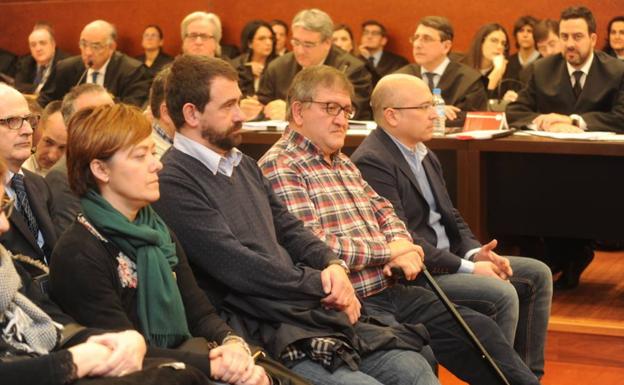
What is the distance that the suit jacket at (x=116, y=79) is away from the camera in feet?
27.2

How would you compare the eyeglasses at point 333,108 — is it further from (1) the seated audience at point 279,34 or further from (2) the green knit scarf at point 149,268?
(1) the seated audience at point 279,34

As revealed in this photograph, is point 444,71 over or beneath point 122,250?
beneath

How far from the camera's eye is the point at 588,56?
604 cm

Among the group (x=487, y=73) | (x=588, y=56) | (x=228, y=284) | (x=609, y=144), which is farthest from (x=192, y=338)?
(x=487, y=73)

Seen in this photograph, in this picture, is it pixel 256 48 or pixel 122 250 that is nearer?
pixel 122 250

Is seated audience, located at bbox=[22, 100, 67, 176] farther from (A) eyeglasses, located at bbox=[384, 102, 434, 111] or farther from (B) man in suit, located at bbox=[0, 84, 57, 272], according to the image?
(A) eyeglasses, located at bbox=[384, 102, 434, 111]

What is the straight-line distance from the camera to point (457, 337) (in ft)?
11.2

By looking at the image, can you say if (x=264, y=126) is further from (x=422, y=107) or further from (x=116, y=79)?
(x=116, y=79)

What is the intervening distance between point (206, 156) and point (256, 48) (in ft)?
20.1

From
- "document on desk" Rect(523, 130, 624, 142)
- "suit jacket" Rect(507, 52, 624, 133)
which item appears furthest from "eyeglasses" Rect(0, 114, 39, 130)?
"suit jacket" Rect(507, 52, 624, 133)

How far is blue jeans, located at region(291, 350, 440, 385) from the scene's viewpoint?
111 inches

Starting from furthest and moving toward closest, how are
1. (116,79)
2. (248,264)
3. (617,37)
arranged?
(116,79) → (617,37) → (248,264)

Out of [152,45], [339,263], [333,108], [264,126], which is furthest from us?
[152,45]

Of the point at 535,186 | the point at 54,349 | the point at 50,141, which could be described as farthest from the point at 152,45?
the point at 54,349
